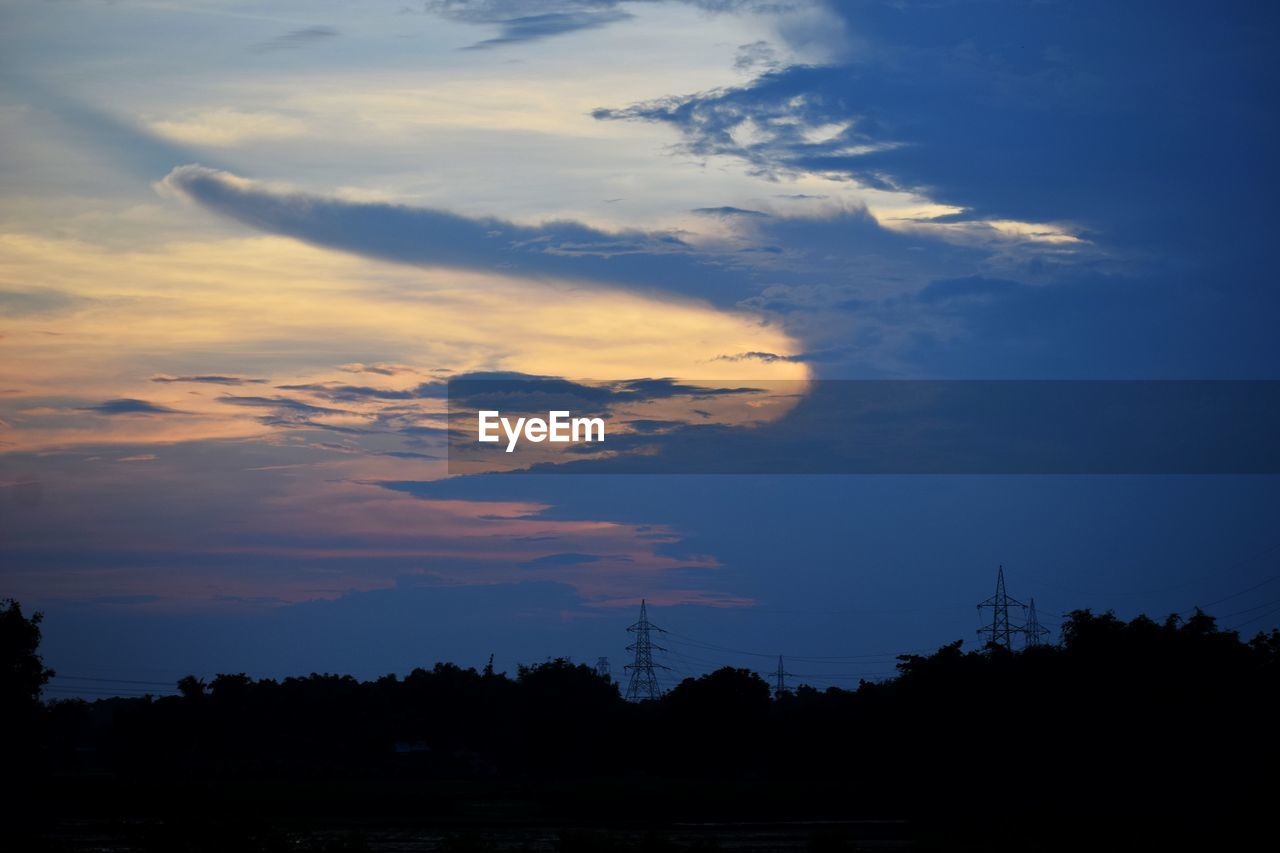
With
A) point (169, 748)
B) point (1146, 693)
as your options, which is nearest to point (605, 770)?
point (169, 748)

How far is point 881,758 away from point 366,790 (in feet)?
96.2

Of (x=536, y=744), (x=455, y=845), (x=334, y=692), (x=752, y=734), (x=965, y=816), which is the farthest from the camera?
(x=334, y=692)

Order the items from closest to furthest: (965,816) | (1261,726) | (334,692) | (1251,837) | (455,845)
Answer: (455,845), (1251,837), (1261,726), (965,816), (334,692)

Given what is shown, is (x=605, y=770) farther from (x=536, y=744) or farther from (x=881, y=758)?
(x=881, y=758)

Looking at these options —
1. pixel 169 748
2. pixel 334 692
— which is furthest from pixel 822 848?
pixel 334 692

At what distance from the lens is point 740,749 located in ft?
269

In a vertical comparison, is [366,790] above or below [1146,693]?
below

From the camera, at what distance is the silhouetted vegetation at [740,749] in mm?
38656

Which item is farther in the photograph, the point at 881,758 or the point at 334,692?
the point at 334,692

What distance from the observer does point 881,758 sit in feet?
217

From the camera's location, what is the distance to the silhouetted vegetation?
3866 centimetres

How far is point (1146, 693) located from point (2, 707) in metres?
39.8

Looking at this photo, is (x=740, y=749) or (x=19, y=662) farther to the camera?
(x=740, y=749)

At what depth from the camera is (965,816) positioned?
51000 mm
